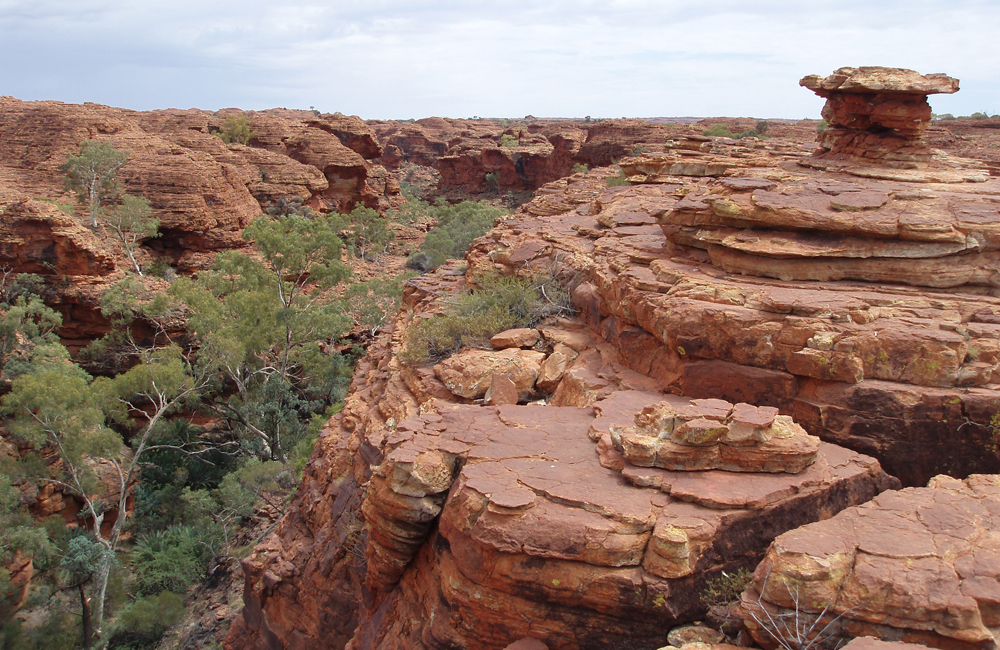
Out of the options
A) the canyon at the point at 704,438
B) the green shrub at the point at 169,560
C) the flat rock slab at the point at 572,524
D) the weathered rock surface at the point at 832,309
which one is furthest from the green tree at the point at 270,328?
the flat rock slab at the point at 572,524

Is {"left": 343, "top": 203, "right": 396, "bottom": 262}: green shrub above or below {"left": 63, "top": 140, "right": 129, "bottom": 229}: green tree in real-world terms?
below

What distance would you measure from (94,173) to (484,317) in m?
21.6

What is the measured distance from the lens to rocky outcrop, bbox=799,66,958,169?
32.9 ft

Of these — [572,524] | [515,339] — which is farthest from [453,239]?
[572,524]

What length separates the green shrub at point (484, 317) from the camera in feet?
29.5

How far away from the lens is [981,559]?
11.7 feet

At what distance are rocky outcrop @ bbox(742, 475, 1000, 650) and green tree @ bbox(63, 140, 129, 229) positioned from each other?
1029 inches

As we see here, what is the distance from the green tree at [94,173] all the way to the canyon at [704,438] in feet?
59.5

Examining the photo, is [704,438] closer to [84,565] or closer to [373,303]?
[84,565]

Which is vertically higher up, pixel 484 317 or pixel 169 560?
pixel 484 317

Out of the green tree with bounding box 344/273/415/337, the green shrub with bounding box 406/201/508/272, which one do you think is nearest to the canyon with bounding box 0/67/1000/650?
the green tree with bounding box 344/273/415/337

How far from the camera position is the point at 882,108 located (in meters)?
10.4

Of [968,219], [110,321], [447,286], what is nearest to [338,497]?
[447,286]

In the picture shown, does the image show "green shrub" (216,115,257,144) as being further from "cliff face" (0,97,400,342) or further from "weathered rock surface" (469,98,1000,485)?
"weathered rock surface" (469,98,1000,485)
